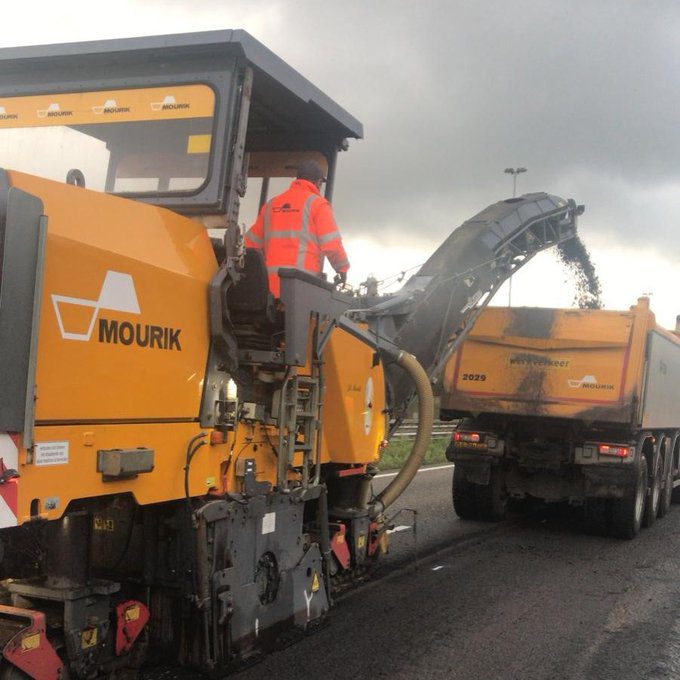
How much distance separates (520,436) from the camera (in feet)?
30.9

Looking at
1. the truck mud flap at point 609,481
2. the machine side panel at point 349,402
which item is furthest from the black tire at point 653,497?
the machine side panel at point 349,402

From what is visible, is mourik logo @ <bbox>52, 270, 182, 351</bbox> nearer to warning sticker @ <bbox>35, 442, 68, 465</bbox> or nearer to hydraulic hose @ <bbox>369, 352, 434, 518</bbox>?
warning sticker @ <bbox>35, 442, 68, 465</bbox>

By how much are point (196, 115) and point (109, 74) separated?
1.79ft

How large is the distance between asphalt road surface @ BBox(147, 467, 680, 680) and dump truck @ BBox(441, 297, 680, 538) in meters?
0.66

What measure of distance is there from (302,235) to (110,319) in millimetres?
1683

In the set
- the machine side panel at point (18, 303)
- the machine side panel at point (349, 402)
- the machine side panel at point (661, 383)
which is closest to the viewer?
the machine side panel at point (18, 303)

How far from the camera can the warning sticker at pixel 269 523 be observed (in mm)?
4230

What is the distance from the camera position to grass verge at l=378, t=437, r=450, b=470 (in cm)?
1445

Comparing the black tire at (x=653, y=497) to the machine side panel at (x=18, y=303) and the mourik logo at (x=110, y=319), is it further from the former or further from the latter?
the machine side panel at (x=18, y=303)

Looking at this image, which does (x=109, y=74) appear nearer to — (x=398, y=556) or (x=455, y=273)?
(x=455, y=273)

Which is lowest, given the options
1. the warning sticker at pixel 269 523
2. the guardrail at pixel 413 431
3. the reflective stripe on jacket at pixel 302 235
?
the guardrail at pixel 413 431

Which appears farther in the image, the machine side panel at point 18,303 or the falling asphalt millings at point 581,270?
the falling asphalt millings at point 581,270

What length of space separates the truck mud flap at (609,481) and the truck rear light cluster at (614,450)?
15 centimetres

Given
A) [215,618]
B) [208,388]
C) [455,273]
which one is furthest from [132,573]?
[455,273]
